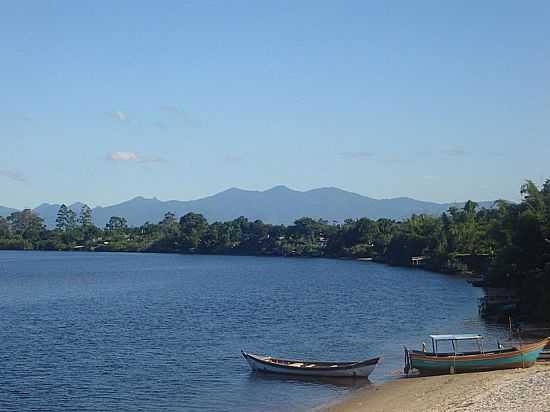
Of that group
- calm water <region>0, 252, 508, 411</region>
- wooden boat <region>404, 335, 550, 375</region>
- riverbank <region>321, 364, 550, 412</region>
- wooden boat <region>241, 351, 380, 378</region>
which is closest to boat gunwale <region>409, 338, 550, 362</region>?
wooden boat <region>404, 335, 550, 375</region>

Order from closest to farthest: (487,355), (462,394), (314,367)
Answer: (462,394) → (487,355) → (314,367)

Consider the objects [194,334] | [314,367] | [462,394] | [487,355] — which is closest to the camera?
[462,394]

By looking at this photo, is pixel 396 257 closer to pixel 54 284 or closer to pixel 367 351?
pixel 54 284

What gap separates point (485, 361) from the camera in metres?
39.7

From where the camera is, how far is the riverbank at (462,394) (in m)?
30.6

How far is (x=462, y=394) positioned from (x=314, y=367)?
1068 cm

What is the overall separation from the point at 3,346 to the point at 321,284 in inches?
2690

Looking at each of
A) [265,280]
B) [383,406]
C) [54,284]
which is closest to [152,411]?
[383,406]

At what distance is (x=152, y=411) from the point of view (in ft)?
119

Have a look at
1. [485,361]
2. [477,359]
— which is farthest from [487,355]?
[477,359]

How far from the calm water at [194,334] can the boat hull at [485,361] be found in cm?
374

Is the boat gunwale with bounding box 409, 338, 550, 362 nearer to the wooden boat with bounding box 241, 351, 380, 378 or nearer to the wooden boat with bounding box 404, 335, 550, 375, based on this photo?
the wooden boat with bounding box 404, 335, 550, 375

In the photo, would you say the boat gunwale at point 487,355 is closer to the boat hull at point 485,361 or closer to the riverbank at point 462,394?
the boat hull at point 485,361

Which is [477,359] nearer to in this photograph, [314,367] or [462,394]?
[462,394]
